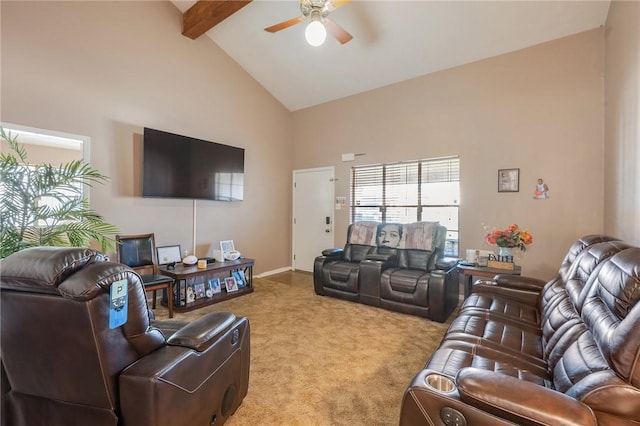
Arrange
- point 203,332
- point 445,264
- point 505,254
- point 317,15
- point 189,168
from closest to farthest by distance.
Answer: point 203,332 < point 317,15 < point 505,254 < point 445,264 < point 189,168

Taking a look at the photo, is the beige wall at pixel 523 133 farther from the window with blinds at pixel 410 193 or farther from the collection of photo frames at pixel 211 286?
the collection of photo frames at pixel 211 286

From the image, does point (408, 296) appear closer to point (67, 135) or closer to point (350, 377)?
point (350, 377)

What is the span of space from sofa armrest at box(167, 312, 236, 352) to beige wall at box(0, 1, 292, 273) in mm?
2793

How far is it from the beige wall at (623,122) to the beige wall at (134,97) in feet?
15.3

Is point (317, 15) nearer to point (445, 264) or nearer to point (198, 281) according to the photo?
point (445, 264)

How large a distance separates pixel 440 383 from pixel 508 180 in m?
3.43

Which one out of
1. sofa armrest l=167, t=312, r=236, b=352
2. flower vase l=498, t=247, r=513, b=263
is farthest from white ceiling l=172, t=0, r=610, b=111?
sofa armrest l=167, t=312, r=236, b=352

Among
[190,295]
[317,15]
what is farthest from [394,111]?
[190,295]

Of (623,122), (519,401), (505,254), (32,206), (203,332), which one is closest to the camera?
(519,401)

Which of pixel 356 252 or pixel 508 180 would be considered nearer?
pixel 508 180

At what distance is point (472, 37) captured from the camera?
3594mm

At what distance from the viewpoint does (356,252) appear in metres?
4.41

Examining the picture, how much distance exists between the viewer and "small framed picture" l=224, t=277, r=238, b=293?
4172 millimetres

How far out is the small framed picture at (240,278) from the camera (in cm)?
432
